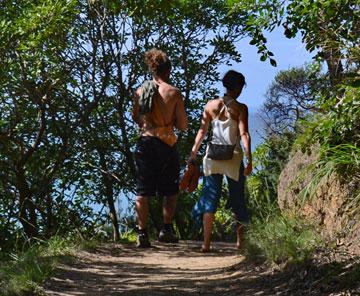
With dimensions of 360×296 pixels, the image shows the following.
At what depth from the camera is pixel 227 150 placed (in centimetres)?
760

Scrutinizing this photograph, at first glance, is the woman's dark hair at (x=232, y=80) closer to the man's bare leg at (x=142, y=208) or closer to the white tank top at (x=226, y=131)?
the white tank top at (x=226, y=131)

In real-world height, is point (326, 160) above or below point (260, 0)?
below

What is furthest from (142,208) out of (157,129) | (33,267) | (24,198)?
(24,198)

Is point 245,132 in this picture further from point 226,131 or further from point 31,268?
point 31,268

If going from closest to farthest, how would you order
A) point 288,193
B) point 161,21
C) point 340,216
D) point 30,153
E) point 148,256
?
point 340,216, point 288,193, point 148,256, point 30,153, point 161,21

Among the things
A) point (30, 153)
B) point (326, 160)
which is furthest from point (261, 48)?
point (30, 153)

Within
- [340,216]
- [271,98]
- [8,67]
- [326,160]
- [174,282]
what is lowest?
[174,282]

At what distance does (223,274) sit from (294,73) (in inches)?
718

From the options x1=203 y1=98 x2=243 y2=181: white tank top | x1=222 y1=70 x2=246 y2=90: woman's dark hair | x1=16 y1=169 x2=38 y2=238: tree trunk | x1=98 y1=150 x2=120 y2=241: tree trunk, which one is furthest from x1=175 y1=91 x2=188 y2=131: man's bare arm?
x1=98 y1=150 x2=120 y2=241: tree trunk

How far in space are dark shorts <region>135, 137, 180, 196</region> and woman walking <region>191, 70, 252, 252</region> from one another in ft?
1.19

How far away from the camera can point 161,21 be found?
1245cm

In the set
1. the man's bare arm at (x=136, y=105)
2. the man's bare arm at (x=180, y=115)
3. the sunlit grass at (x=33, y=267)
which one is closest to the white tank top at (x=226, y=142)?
the man's bare arm at (x=180, y=115)

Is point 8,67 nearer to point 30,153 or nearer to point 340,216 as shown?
point 30,153

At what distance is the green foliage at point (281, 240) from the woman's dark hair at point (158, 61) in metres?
1.99
